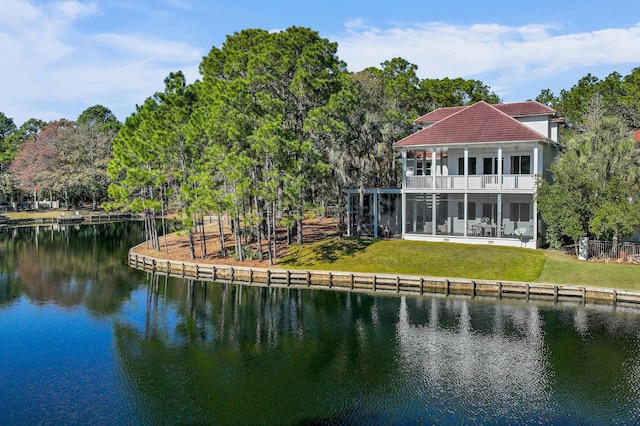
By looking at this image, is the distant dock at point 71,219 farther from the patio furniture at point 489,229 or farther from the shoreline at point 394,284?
the patio furniture at point 489,229

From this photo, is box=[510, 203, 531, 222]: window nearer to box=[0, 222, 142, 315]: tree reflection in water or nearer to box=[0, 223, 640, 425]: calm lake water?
box=[0, 223, 640, 425]: calm lake water

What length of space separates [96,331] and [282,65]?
987 inches

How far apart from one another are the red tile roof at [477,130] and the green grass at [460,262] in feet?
26.6

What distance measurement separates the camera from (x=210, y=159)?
40.4m

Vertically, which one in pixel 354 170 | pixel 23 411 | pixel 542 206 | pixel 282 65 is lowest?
pixel 23 411

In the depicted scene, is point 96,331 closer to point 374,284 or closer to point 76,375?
point 76,375

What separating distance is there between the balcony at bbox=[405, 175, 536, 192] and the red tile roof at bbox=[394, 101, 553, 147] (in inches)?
109

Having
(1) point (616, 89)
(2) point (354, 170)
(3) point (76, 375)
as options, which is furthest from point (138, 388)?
(1) point (616, 89)

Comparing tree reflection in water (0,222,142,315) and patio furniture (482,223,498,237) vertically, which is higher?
patio furniture (482,223,498,237)

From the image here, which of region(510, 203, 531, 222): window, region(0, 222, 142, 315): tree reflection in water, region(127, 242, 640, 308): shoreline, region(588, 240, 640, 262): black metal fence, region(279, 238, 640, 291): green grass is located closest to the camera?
region(127, 242, 640, 308): shoreline

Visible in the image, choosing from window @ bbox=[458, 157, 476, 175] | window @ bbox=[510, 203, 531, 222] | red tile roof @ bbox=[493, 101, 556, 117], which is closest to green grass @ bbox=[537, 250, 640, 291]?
window @ bbox=[510, 203, 531, 222]

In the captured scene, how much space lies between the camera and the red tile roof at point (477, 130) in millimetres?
37531

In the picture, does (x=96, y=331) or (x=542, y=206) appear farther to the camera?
(x=542, y=206)

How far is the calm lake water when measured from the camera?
16.4 metres
